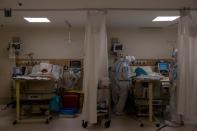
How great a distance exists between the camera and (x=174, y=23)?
6859 millimetres

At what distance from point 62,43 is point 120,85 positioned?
→ 8.47 feet

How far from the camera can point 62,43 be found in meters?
7.50

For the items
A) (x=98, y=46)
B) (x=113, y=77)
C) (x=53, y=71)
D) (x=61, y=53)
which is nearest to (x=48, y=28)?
(x=61, y=53)

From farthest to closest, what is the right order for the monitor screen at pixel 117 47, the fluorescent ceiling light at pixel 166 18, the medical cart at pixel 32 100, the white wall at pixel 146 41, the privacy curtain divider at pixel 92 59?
1. the white wall at pixel 146 41
2. the monitor screen at pixel 117 47
3. the fluorescent ceiling light at pixel 166 18
4. the medical cart at pixel 32 100
5. the privacy curtain divider at pixel 92 59

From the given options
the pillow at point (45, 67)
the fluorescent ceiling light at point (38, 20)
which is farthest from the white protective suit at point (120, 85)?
the fluorescent ceiling light at point (38, 20)

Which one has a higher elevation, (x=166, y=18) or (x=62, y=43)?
(x=166, y=18)

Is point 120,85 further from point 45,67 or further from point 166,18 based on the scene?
point 45,67

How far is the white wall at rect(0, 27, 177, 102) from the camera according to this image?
7.46 m

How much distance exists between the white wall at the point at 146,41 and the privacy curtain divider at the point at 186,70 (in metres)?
2.69

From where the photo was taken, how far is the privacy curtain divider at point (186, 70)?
15.7 feet

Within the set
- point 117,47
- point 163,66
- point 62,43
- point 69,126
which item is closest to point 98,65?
point 69,126

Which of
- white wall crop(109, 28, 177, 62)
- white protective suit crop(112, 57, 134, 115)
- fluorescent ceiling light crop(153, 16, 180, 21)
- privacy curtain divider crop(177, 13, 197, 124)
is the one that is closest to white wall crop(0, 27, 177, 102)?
white wall crop(109, 28, 177, 62)

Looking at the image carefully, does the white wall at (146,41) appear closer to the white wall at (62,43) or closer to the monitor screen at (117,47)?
the white wall at (62,43)

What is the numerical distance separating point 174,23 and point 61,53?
144 inches
